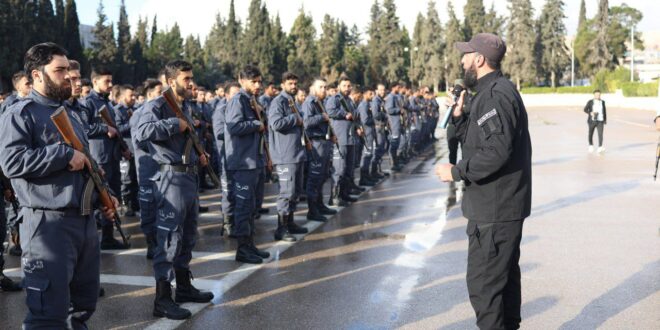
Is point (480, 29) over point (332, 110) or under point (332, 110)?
over

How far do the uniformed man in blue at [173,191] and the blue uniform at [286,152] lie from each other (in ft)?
8.60

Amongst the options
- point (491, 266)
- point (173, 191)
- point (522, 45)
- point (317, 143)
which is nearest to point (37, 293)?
point (173, 191)

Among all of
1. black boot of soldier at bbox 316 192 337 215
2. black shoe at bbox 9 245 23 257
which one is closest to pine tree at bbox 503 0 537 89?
black boot of soldier at bbox 316 192 337 215

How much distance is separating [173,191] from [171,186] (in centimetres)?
5

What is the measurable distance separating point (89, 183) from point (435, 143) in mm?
21282

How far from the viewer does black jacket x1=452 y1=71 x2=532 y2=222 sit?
394 centimetres

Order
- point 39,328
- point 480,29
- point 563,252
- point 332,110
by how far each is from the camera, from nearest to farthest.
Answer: point 39,328 < point 563,252 < point 332,110 < point 480,29

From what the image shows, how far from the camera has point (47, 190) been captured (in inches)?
151

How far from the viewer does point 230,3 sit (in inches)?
3253

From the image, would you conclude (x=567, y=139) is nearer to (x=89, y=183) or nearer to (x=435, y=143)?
(x=435, y=143)

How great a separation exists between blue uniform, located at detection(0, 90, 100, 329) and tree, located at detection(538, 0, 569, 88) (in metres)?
87.2

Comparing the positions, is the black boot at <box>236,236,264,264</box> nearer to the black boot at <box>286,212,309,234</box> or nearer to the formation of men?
the formation of men

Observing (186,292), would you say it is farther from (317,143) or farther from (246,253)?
(317,143)

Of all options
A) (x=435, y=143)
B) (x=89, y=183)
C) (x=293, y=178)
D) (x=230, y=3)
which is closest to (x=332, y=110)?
(x=293, y=178)
